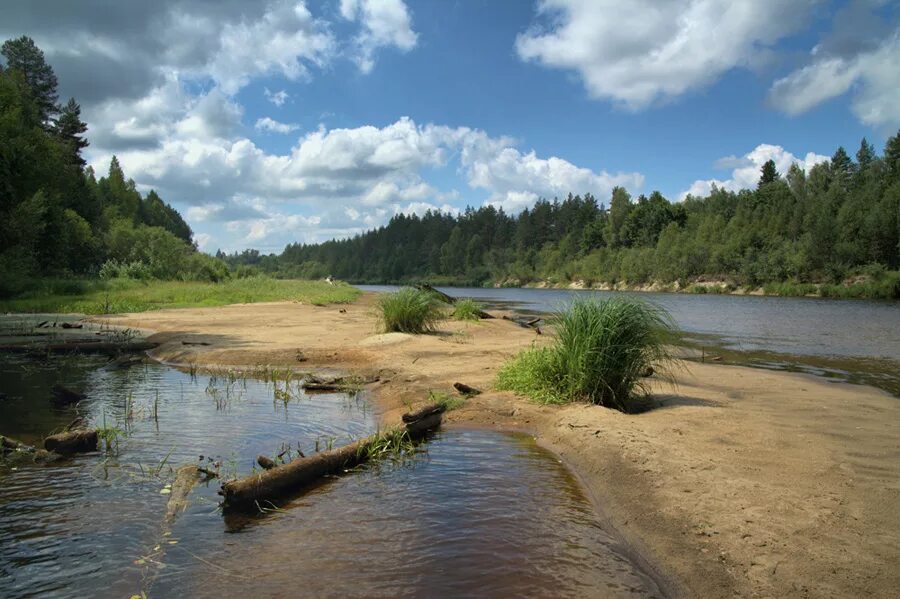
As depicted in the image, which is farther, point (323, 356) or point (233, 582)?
point (323, 356)

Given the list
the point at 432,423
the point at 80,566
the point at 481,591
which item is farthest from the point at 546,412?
the point at 80,566

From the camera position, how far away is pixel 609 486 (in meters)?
7.18

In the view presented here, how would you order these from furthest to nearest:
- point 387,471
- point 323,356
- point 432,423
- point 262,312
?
point 262,312 → point 323,356 → point 432,423 → point 387,471

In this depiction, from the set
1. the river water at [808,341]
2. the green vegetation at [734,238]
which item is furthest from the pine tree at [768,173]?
the river water at [808,341]

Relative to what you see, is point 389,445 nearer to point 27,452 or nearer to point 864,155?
point 27,452

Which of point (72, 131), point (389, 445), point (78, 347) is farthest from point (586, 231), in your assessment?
point (389, 445)

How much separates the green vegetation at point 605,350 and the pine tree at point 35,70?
262 ft

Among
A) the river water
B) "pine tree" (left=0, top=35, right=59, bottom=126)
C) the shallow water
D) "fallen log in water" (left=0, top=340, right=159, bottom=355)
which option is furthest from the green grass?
"pine tree" (left=0, top=35, right=59, bottom=126)

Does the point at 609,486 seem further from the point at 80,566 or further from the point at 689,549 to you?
the point at 80,566

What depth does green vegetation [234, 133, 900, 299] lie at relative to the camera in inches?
3127

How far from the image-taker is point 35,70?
7156 centimetres

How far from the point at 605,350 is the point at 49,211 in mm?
50871

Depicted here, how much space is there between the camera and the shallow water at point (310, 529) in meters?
4.81

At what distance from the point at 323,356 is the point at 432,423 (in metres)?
8.58
